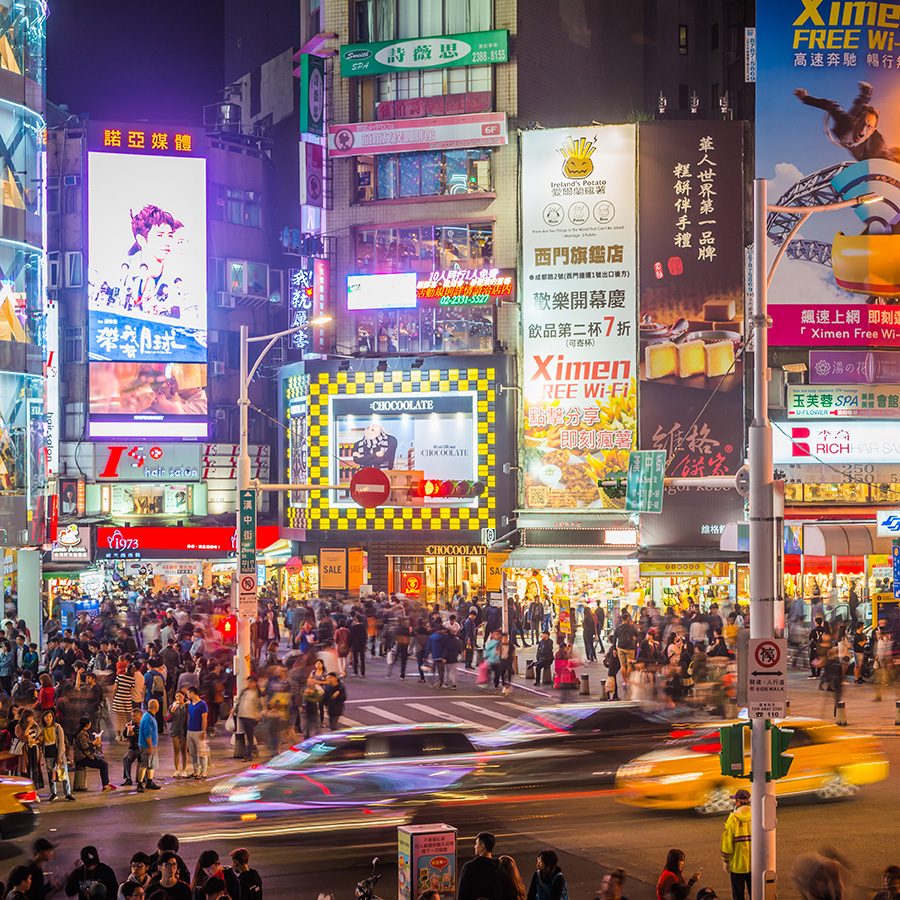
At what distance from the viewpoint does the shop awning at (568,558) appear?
158 feet

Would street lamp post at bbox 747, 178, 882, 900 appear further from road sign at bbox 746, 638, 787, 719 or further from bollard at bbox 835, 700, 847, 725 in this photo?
bollard at bbox 835, 700, 847, 725

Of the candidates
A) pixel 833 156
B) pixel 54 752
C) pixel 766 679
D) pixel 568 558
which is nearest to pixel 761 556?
pixel 766 679

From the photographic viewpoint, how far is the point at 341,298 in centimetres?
5394

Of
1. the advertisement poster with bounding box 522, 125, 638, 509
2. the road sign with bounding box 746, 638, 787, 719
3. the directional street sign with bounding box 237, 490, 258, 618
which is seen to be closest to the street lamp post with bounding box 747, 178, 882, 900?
the road sign with bounding box 746, 638, 787, 719

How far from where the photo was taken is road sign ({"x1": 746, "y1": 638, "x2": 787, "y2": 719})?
15.2 m

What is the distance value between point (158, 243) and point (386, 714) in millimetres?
35294

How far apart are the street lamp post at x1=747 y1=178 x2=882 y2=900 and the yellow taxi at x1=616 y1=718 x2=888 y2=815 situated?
3730mm

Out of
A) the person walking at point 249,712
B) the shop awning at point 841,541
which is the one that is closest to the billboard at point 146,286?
the shop awning at point 841,541

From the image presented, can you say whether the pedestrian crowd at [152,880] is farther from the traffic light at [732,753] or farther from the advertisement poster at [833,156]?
the advertisement poster at [833,156]

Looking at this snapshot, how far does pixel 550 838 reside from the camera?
1889 cm

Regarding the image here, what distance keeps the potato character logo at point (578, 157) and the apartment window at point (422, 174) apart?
3.64 metres

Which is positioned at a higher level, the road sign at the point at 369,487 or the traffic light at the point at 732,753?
the road sign at the point at 369,487

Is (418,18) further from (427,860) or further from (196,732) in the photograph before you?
(427,860)

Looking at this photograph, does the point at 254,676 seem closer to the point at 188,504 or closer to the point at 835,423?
the point at 835,423
